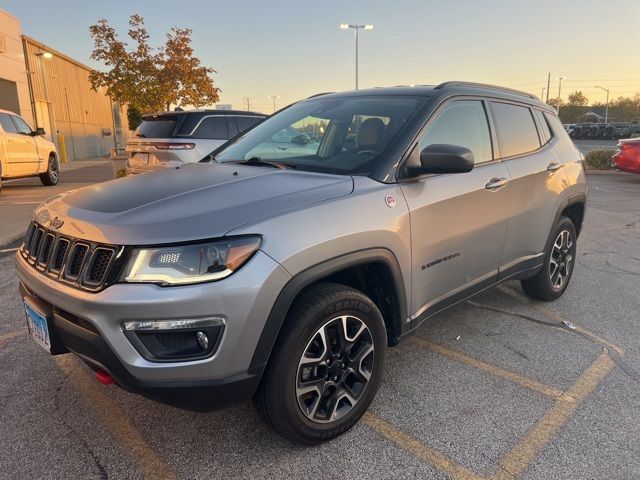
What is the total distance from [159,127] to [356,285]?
655cm

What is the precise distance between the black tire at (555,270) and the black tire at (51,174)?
13004 mm

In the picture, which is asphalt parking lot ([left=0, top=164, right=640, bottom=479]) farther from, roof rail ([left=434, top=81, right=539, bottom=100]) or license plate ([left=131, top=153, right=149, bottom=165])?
license plate ([left=131, top=153, right=149, bottom=165])

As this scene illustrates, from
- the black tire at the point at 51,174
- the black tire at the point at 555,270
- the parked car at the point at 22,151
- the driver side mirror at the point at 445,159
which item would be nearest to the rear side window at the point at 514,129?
the black tire at the point at 555,270

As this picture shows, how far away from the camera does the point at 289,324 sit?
2221 mm

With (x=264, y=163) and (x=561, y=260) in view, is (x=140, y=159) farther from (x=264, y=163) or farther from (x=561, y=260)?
(x=561, y=260)

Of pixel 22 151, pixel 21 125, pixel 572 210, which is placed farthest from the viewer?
pixel 21 125

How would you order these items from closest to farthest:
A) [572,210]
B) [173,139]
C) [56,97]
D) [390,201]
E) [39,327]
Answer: [39,327] → [390,201] → [572,210] → [173,139] → [56,97]

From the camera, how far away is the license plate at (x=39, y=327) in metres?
2.33

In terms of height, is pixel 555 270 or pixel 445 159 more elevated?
pixel 445 159

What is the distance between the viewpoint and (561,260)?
4.46m

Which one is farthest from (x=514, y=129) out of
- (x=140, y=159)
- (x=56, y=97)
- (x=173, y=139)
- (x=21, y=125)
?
(x=56, y=97)

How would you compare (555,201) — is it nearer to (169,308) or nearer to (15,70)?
(169,308)

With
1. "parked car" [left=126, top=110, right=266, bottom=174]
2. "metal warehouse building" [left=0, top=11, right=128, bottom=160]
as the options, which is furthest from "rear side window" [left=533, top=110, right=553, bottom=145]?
"metal warehouse building" [left=0, top=11, right=128, bottom=160]

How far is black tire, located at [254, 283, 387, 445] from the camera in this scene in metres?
2.22
